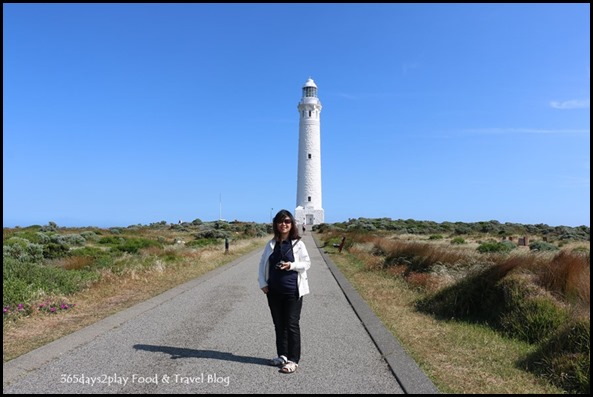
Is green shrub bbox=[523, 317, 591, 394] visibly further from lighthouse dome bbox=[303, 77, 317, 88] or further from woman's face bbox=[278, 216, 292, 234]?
lighthouse dome bbox=[303, 77, 317, 88]

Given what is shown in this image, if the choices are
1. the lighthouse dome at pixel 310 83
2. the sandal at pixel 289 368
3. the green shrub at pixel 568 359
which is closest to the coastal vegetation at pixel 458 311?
the green shrub at pixel 568 359

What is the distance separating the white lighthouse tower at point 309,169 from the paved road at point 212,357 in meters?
48.8

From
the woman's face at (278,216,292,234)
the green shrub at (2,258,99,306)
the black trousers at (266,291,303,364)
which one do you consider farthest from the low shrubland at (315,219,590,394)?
the green shrub at (2,258,99,306)

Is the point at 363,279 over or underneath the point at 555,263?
underneath

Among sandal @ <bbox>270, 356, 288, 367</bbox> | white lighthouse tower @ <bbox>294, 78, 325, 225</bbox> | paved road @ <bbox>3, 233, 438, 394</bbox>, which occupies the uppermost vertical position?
white lighthouse tower @ <bbox>294, 78, 325, 225</bbox>

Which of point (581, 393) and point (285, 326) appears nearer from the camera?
point (581, 393)

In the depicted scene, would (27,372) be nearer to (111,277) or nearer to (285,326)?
(285,326)

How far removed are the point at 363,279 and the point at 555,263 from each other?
583cm

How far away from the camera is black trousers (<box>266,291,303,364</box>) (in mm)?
5574

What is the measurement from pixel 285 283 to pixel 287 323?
1.57 ft

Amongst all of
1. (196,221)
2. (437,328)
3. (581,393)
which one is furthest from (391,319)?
(196,221)

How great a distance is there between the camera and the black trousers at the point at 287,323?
557 cm

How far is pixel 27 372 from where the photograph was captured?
520 cm

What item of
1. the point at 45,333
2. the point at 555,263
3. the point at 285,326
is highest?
the point at 555,263
